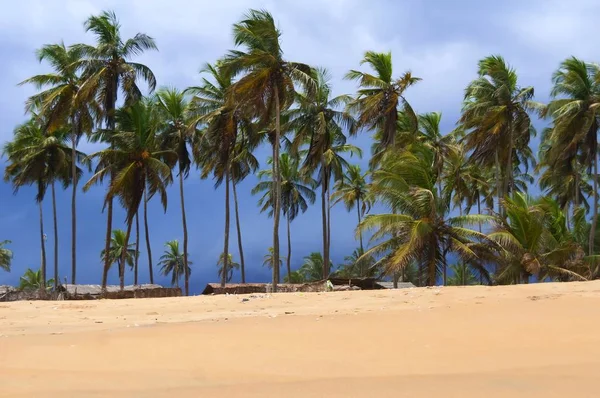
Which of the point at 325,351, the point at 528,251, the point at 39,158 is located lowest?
the point at 325,351

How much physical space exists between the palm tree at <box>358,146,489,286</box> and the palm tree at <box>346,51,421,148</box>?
9.15 meters

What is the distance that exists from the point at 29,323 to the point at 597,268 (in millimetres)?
20871

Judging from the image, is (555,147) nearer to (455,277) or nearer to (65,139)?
(455,277)

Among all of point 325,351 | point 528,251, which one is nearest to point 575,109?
point 528,251

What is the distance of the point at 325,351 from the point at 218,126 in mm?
25043

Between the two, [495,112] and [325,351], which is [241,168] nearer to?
[495,112]

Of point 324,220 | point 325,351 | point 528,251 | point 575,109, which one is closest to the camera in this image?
point 325,351

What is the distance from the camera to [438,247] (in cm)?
2041

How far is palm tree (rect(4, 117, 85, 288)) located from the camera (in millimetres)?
37594

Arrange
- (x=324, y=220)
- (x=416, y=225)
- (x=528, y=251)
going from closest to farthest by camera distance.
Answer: (x=416, y=225), (x=528, y=251), (x=324, y=220)

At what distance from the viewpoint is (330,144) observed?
32281mm

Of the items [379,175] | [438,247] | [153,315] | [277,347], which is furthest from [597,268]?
[277,347]

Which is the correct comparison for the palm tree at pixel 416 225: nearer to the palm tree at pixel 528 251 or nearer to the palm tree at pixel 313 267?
the palm tree at pixel 528 251

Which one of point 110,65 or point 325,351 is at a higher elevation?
point 110,65
